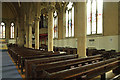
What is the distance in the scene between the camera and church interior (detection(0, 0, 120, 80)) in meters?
2.38

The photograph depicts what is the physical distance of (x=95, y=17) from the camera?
10430 mm

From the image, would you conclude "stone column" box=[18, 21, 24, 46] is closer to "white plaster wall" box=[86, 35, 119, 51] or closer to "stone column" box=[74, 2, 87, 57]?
"white plaster wall" box=[86, 35, 119, 51]

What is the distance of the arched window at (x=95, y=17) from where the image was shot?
32.3 feet

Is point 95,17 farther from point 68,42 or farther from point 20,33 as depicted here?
point 20,33

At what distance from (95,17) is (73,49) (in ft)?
14.5

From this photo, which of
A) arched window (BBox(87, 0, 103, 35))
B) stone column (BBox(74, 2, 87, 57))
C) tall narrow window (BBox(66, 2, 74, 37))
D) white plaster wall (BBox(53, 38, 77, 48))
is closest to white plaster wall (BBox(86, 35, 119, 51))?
arched window (BBox(87, 0, 103, 35))

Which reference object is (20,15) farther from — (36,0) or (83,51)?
(83,51)

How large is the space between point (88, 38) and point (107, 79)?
8.11 m

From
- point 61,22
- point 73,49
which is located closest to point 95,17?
point 73,49

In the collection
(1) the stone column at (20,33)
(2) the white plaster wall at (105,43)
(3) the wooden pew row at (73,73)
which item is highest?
(1) the stone column at (20,33)

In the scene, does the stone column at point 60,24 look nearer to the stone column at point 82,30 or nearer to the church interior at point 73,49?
the church interior at point 73,49

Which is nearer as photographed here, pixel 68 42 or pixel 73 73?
pixel 73 73

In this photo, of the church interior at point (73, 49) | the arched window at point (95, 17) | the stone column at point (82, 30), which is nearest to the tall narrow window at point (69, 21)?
the church interior at point (73, 49)

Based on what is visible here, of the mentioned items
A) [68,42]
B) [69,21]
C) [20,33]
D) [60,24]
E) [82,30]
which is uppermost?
[69,21]
